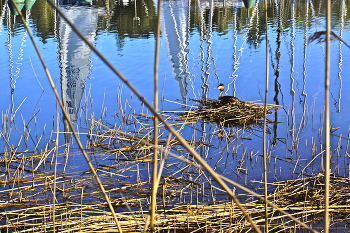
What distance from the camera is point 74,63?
11.4 meters

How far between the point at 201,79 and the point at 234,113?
2838 mm

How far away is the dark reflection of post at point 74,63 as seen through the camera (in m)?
7.01

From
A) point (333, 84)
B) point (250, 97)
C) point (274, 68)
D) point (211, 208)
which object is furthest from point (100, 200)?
point (274, 68)

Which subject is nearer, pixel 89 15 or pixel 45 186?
pixel 45 186

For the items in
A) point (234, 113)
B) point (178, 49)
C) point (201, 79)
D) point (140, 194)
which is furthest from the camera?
point (178, 49)

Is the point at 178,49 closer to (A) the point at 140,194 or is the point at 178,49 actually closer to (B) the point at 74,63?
(B) the point at 74,63

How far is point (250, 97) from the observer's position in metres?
7.49

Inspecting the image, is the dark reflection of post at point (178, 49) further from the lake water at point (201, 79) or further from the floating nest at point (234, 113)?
the floating nest at point (234, 113)

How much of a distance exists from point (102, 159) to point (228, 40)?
35.1ft

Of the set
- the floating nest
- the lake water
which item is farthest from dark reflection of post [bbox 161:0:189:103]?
the floating nest

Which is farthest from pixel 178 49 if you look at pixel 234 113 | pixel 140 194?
pixel 140 194

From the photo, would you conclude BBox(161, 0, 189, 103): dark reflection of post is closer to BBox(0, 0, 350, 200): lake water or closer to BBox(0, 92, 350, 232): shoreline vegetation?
BBox(0, 0, 350, 200): lake water

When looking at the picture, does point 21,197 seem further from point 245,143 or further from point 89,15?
point 89,15

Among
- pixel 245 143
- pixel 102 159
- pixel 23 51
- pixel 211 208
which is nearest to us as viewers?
pixel 211 208
